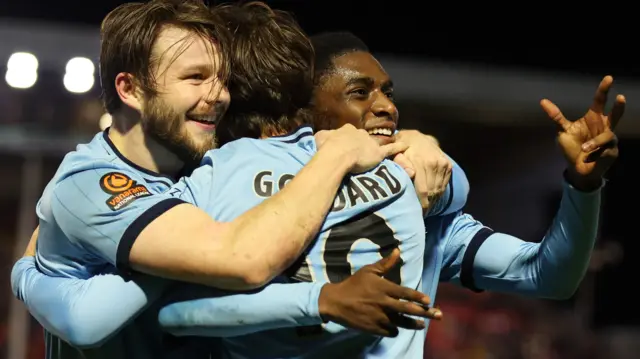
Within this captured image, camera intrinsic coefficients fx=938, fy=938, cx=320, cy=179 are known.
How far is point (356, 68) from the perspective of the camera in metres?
1.96

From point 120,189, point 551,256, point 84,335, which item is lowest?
point 84,335

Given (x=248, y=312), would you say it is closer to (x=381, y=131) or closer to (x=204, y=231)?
(x=204, y=231)

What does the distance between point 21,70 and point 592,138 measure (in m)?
4.11

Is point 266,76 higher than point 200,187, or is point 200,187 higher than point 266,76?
point 266,76

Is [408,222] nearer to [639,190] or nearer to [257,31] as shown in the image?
[257,31]

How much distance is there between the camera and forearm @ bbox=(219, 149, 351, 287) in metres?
1.53

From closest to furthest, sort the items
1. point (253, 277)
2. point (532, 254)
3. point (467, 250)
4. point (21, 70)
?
point (253, 277), point (532, 254), point (467, 250), point (21, 70)

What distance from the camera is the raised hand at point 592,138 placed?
1646 mm

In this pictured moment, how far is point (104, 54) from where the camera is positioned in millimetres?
1999

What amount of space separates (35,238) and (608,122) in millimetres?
1200

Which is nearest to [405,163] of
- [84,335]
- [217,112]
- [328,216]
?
[328,216]

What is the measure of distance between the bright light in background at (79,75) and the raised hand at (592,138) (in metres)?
3.91

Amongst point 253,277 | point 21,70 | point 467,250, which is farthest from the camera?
point 21,70

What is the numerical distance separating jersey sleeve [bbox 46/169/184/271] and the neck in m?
0.17
